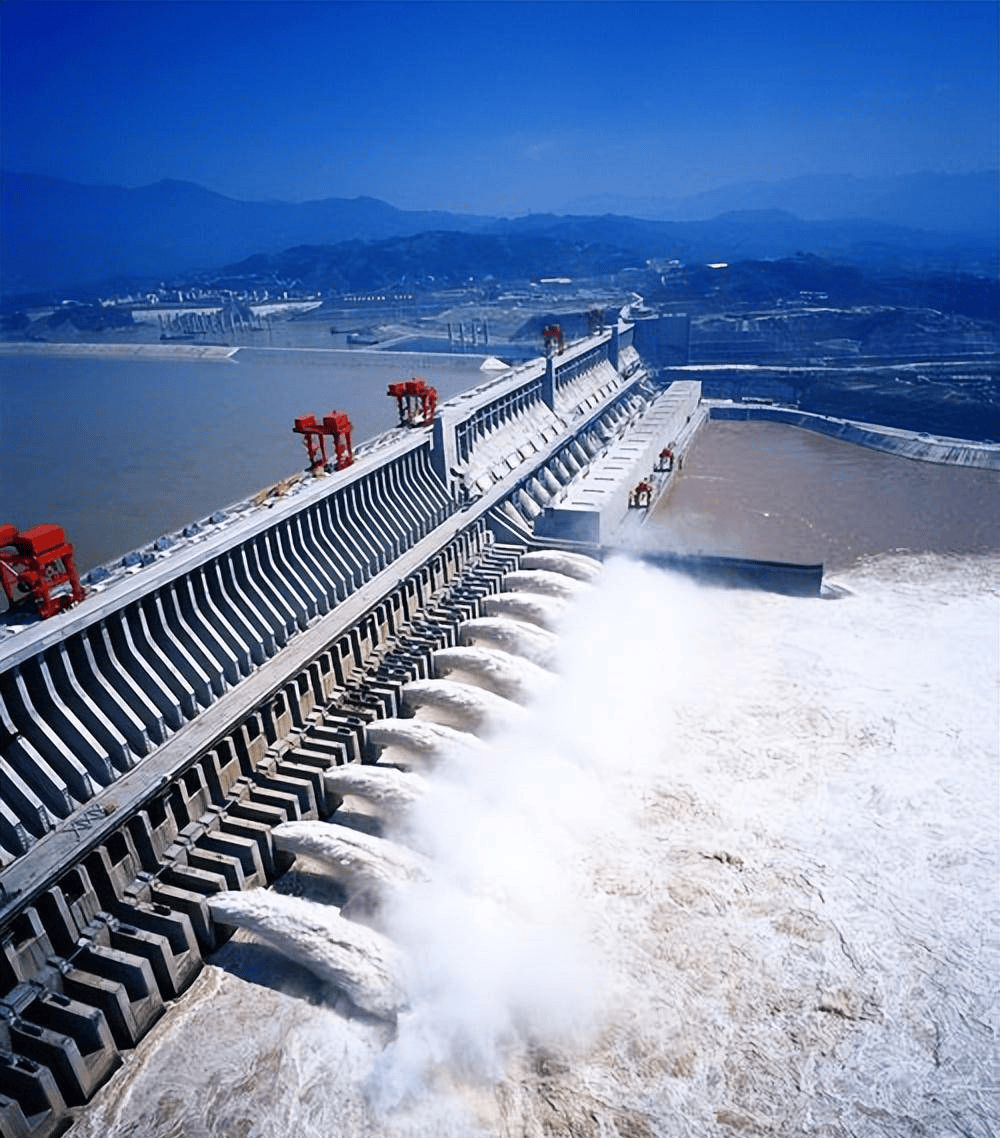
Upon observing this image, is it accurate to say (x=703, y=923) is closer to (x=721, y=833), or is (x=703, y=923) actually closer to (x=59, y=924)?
(x=721, y=833)

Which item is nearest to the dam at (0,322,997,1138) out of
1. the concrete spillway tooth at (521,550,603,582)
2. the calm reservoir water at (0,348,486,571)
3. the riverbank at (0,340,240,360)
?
the concrete spillway tooth at (521,550,603,582)

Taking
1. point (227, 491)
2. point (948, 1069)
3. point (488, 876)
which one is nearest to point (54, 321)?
point (227, 491)

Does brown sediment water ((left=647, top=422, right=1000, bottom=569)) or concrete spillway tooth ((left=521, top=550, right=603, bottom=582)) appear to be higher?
concrete spillway tooth ((left=521, top=550, right=603, bottom=582))

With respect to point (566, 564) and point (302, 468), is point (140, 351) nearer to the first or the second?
point (302, 468)

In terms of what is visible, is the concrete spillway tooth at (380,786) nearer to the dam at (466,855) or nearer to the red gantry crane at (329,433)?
the dam at (466,855)

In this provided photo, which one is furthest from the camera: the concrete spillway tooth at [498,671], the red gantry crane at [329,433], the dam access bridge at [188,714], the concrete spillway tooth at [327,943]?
the red gantry crane at [329,433]

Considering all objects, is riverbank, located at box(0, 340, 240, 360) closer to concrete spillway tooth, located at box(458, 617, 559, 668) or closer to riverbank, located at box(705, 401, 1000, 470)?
riverbank, located at box(705, 401, 1000, 470)

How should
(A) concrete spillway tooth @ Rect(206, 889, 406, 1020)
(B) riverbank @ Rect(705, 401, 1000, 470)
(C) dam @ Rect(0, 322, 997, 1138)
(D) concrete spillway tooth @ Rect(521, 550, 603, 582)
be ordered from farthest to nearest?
(B) riverbank @ Rect(705, 401, 1000, 470) < (D) concrete spillway tooth @ Rect(521, 550, 603, 582) < (A) concrete spillway tooth @ Rect(206, 889, 406, 1020) < (C) dam @ Rect(0, 322, 997, 1138)

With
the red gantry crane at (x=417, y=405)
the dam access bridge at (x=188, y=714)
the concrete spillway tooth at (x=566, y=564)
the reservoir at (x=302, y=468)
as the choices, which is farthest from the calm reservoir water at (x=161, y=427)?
the concrete spillway tooth at (x=566, y=564)
